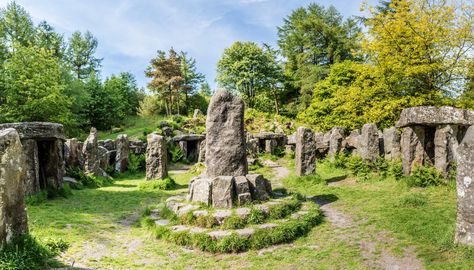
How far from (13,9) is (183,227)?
38583 millimetres

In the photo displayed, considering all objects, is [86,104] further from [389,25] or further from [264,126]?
[389,25]

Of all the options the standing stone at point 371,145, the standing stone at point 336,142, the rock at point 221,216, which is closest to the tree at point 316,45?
the standing stone at point 336,142

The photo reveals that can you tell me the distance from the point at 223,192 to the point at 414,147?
7.17m

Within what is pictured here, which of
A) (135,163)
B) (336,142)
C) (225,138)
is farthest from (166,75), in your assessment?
(225,138)

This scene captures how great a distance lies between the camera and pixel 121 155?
18500 mm

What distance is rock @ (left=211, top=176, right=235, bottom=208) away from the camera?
840 cm

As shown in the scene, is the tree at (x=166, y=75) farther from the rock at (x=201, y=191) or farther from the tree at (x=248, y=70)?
the rock at (x=201, y=191)

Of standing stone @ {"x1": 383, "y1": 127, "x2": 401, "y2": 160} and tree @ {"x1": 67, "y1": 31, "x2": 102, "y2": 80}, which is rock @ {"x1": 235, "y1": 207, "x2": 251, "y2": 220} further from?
tree @ {"x1": 67, "y1": 31, "x2": 102, "y2": 80}

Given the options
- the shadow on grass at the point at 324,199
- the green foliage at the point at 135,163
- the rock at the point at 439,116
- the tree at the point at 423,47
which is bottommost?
the shadow on grass at the point at 324,199

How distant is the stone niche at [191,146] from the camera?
24078mm

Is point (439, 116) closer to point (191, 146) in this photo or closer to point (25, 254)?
point (25, 254)

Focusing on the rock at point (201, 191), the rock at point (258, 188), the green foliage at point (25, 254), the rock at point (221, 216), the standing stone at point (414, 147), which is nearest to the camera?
the green foliage at point (25, 254)

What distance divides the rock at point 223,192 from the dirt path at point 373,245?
2.52 m

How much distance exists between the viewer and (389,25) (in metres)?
18.8
